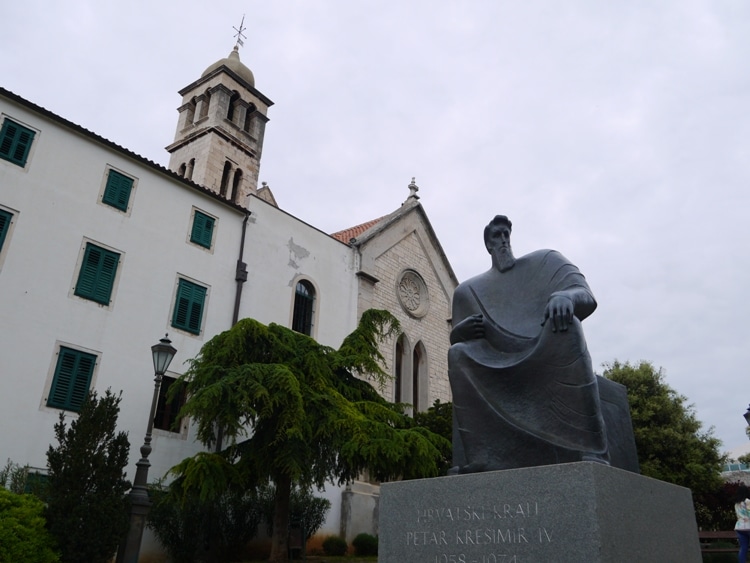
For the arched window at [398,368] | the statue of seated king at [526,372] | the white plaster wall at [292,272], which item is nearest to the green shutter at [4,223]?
the white plaster wall at [292,272]

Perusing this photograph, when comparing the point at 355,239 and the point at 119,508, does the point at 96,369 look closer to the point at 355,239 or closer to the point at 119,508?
the point at 119,508

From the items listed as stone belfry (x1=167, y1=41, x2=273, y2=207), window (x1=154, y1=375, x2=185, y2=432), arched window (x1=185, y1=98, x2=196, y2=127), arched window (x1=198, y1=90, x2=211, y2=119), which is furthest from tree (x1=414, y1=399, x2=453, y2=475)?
arched window (x1=185, y1=98, x2=196, y2=127)

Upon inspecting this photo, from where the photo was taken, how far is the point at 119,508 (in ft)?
37.6

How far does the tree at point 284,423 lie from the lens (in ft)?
41.7

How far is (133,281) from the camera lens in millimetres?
16984

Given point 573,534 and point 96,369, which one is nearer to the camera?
point 573,534

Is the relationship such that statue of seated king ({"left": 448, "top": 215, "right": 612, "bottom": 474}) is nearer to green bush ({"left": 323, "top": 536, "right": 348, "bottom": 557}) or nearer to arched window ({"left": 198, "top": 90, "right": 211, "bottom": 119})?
green bush ({"left": 323, "top": 536, "right": 348, "bottom": 557})

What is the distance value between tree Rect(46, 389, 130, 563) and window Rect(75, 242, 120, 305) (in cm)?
476

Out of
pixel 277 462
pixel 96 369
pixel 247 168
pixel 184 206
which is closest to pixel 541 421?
pixel 277 462

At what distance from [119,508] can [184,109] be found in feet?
98.3

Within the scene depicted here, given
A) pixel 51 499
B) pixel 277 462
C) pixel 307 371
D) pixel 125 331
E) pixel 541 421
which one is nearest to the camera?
pixel 541 421

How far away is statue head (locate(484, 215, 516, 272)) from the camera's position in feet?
20.6

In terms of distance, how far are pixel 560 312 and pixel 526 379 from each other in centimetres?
66

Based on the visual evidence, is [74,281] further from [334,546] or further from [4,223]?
[334,546]
